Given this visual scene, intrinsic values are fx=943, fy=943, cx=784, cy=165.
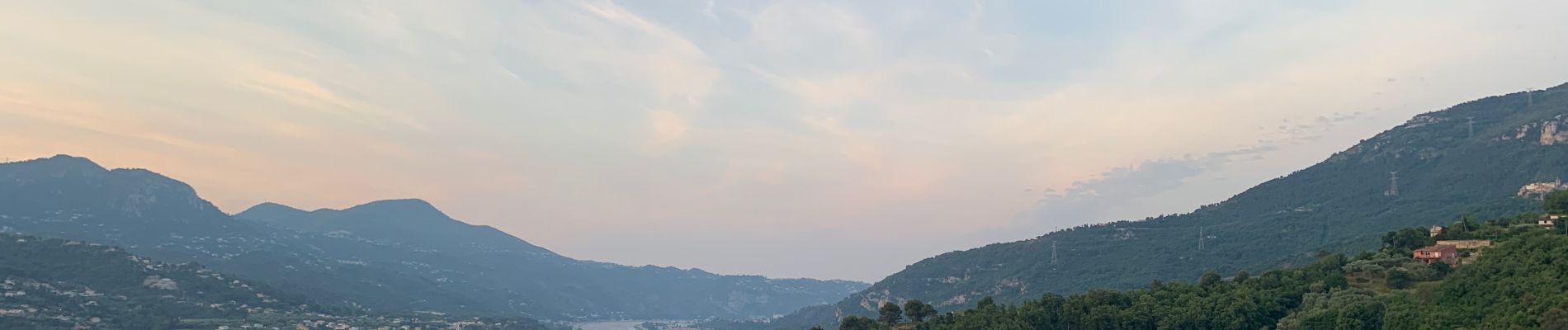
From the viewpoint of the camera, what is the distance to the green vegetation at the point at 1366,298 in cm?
5419

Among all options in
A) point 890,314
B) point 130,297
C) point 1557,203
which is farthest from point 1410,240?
point 130,297

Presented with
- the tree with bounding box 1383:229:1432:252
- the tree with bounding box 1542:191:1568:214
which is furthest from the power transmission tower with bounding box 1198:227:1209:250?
the tree with bounding box 1542:191:1568:214

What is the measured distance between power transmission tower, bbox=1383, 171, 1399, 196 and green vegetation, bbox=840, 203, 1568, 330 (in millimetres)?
80401

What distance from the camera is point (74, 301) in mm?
129375

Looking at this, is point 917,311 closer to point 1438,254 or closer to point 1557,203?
point 1438,254

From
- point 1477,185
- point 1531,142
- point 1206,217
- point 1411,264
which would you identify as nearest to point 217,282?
point 1411,264

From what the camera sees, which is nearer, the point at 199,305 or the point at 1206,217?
the point at 199,305

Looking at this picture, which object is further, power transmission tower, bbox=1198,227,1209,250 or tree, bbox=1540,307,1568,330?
power transmission tower, bbox=1198,227,1209,250

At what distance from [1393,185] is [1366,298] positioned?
11613 centimetres

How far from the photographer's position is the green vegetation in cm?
5419

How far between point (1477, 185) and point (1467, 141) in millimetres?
27921

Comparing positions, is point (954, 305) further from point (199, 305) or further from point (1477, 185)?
point (199, 305)

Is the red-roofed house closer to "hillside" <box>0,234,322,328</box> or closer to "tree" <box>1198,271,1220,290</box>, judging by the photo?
"tree" <box>1198,271,1220,290</box>

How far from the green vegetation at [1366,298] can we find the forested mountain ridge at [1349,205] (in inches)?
1924
